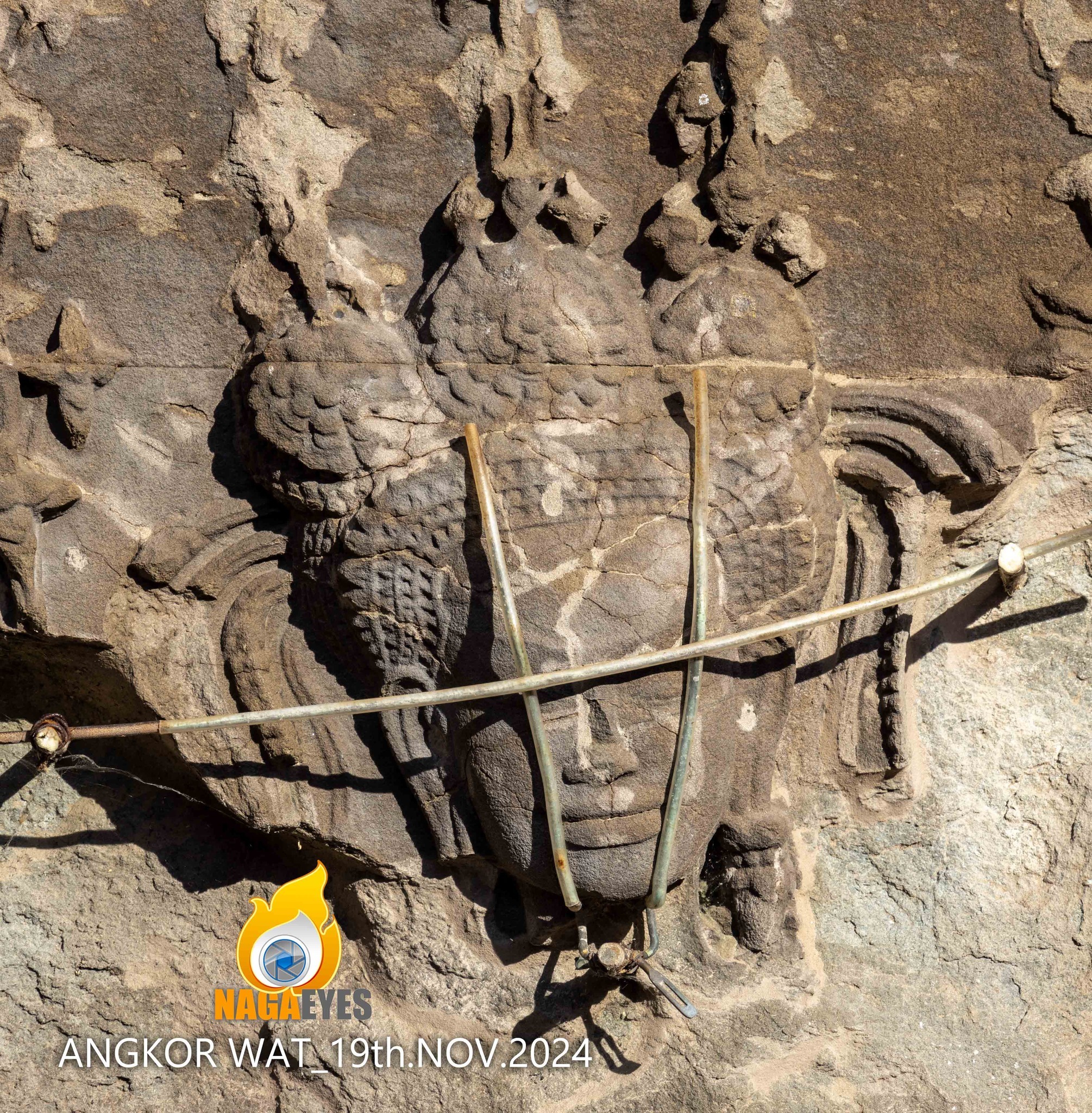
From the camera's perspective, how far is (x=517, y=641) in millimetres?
2227

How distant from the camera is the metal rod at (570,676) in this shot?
225 centimetres

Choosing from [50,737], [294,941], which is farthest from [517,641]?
[294,941]

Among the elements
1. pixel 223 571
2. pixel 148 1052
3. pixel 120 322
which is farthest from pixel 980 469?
pixel 148 1052

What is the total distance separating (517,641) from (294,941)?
111 cm

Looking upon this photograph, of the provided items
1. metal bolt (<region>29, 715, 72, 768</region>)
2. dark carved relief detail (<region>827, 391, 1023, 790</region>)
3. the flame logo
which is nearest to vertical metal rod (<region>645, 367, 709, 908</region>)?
dark carved relief detail (<region>827, 391, 1023, 790</region>)

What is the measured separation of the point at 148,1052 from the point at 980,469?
238cm

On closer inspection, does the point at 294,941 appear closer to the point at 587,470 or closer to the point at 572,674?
the point at 572,674

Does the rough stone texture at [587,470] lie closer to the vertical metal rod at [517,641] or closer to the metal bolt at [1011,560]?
the vertical metal rod at [517,641]

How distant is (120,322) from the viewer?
97.0 inches

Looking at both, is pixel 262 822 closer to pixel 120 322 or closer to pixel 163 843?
pixel 163 843

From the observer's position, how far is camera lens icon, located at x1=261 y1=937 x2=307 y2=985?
286 cm

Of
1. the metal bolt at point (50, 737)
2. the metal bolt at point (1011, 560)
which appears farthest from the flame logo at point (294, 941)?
the metal bolt at point (1011, 560)

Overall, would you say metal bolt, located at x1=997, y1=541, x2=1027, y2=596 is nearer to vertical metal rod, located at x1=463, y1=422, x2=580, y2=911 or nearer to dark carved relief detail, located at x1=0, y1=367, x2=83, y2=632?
vertical metal rod, located at x1=463, y1=422, x2=580, y2=911

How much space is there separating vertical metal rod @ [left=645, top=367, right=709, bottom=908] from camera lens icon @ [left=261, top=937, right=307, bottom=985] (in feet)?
3.16
